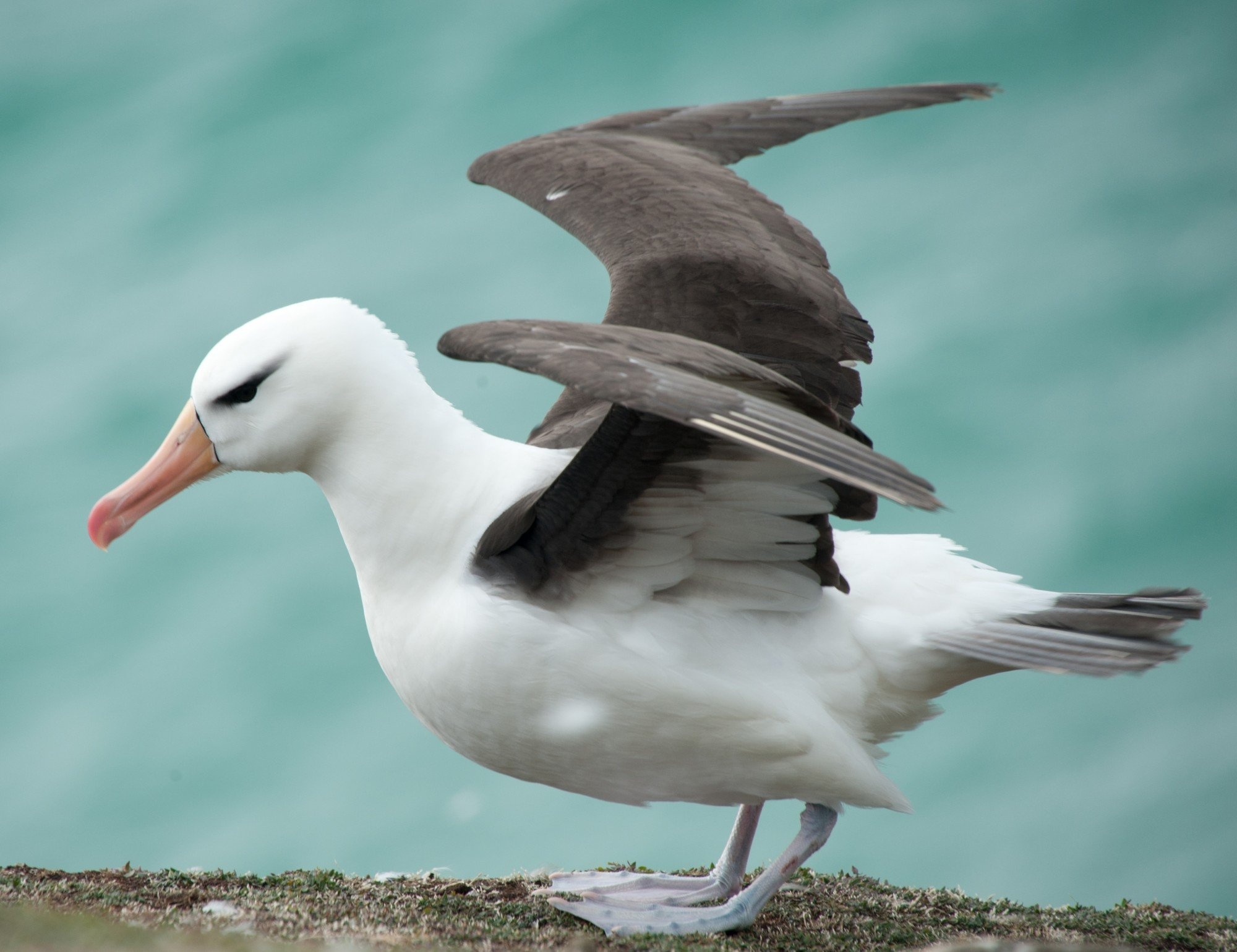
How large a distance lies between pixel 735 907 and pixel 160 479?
270 cm

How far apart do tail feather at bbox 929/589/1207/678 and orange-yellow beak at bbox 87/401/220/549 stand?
2783 mm

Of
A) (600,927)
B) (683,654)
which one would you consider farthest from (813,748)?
(600,927)

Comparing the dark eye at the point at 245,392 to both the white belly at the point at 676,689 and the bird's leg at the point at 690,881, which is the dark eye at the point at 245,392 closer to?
the white belly at the point at 676,689

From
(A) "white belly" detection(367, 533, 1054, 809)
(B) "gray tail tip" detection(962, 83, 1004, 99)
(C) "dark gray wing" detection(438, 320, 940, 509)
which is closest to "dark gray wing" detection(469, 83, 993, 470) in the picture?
(B) "gray tail tip" detection(962, 83, 1004, 99)

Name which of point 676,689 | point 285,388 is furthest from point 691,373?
point 285,388

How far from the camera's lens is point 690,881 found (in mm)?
5559

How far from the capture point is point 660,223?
5.98 metres

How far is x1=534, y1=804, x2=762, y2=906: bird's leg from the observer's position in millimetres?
5402

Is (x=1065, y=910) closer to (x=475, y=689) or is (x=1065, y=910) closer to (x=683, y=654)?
(x=683, y=654)

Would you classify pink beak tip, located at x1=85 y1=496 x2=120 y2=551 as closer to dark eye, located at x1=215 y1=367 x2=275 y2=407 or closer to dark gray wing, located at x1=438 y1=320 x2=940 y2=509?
dark eye, located at x1=215 y1=367 x2=275 y2=407

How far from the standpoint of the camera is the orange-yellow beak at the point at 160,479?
4844 millimetres

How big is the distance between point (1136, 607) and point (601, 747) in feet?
6.59

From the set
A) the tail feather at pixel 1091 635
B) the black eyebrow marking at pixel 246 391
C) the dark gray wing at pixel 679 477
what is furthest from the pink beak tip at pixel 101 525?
the tail feather at pixel 1091 635

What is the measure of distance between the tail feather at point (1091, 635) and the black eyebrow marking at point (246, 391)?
2.58 metres
